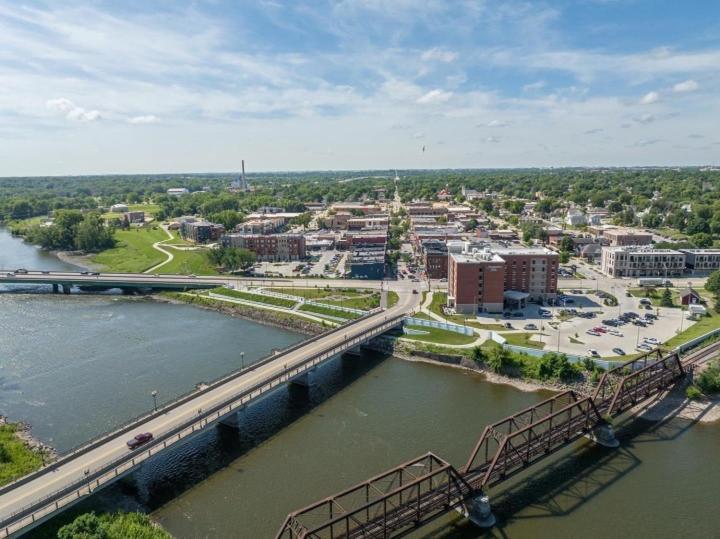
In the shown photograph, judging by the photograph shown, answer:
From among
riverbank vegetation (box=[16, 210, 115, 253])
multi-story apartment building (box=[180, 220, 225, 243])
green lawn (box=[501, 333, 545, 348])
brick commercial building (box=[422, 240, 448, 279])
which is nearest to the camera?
green lawn (box=[501, 333, 545, 348])

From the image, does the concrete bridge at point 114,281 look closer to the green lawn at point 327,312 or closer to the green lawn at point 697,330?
the green lawn at point 327,312

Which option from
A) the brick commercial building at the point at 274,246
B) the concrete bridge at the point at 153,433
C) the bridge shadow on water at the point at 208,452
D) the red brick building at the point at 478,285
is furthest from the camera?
the brick commercial building at the point at 274,246

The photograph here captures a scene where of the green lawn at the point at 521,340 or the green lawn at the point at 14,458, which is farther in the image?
the green lawn at the point at 521,340

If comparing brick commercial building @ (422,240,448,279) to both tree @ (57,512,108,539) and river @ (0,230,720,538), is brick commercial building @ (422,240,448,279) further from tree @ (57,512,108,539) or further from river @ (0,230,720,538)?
tree @ (57,512,108,539)

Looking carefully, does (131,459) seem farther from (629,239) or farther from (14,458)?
(629,239)

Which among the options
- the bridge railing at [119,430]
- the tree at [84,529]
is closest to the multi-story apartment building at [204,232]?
the bridge railing at [119,430]

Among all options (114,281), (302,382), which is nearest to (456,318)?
(302,382)

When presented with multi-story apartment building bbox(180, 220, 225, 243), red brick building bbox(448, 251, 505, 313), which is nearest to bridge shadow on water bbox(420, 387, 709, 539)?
red brick building bbox(448, 251, 505, 313)
